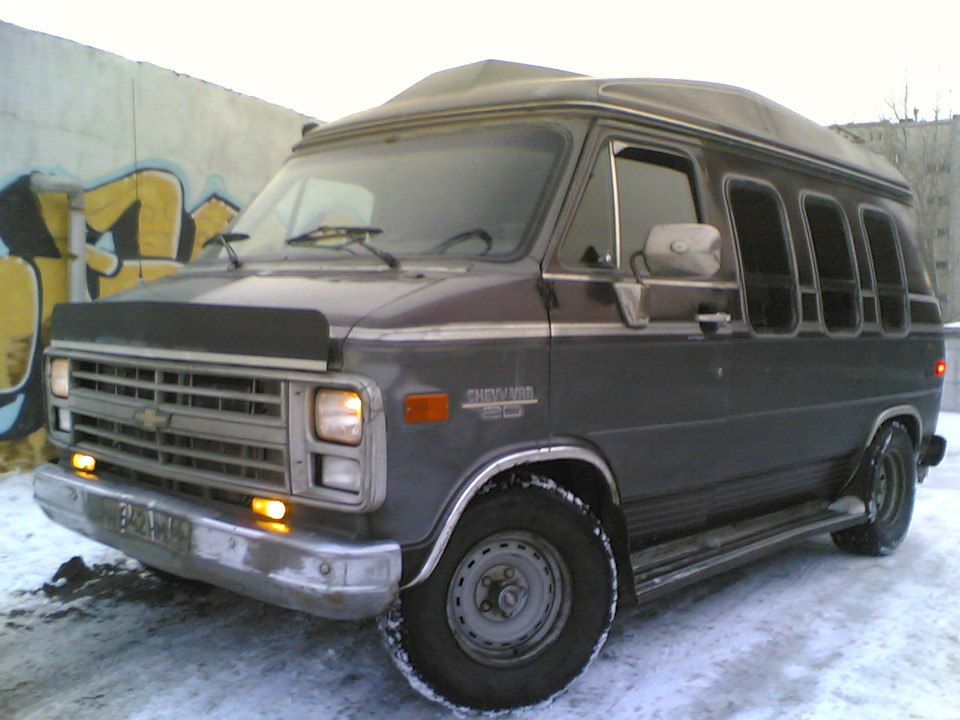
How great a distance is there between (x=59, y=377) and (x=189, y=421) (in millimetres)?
1075

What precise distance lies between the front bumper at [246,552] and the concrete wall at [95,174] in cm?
385

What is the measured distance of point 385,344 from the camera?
291 cm

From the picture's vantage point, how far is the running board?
393 cm

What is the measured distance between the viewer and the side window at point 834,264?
16.8 ft

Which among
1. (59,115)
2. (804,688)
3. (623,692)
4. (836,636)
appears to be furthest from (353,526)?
(59,115)

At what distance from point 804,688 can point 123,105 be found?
662cm

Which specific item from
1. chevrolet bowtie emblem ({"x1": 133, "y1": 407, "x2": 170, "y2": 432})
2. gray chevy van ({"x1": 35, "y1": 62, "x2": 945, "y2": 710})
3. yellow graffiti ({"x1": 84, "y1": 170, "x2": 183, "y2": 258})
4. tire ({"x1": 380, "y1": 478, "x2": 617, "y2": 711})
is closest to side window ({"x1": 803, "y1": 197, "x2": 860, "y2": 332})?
gray chevy van ({"x1": 35, "y1": 62, "x2": 945, "y2": 710})

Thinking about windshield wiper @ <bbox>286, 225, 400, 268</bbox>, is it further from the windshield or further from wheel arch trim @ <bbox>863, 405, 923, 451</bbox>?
wheel arch trim @ <bbox>863, 405, 923, 451</bbox>

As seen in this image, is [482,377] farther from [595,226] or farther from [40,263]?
[40,263]

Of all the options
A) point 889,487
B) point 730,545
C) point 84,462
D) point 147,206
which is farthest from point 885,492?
point 147,206

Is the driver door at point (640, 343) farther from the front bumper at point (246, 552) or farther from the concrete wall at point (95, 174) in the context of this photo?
the concrete wall at point (95, 174)

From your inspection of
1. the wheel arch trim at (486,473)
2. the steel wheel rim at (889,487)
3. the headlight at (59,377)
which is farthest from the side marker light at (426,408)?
the steel wheel rim at (889,487)

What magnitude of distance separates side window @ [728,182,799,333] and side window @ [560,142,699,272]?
401mm

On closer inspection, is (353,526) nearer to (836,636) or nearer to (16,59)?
(836,636)
